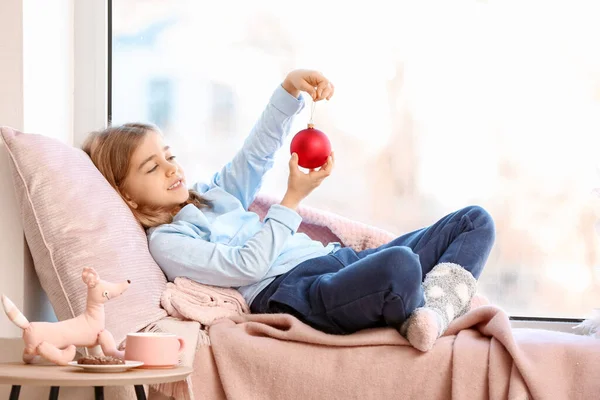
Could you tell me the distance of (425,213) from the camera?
7.20ft

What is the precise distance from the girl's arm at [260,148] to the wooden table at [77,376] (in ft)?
2.57

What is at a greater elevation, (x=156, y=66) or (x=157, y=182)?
(x=156, y=66)

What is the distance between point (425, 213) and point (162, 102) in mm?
768

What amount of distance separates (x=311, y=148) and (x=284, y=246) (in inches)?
9.5

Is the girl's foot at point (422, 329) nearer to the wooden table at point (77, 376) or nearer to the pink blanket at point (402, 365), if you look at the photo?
the pink blanket at point (402, 365)

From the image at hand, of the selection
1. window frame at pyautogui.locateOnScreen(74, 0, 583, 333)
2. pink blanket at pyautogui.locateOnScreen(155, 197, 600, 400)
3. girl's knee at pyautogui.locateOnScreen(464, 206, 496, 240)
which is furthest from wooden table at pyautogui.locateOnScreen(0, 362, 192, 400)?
window frame at pyautogui.locateOnScreen(74, 0, 583, 333)

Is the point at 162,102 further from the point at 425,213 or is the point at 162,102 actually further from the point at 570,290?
the point at 570,290

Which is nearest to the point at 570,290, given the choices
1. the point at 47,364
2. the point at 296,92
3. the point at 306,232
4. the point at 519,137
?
the point at 519,137

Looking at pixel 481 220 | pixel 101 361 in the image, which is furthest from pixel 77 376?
pixel 481 220

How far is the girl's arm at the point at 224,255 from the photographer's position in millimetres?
1677

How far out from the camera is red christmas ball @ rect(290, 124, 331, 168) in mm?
1739

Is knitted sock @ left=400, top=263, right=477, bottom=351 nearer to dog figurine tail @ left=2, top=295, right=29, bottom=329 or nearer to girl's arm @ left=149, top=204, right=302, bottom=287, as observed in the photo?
girl's arm @ left=149, top=204, right=302, bottom=287

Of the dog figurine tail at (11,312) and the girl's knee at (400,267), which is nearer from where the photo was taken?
the dog figurine tail at (11,312)

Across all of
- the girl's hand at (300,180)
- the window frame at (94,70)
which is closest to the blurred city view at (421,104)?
the window frame at (94,70)
